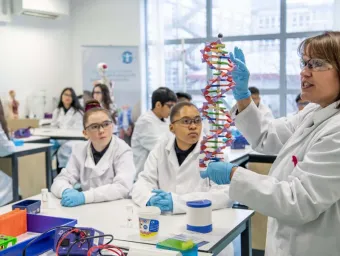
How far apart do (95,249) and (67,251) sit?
105mm

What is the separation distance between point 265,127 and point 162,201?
64cm

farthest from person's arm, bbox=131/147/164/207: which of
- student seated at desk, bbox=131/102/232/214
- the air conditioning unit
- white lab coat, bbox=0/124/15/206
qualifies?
the air conditioning unit

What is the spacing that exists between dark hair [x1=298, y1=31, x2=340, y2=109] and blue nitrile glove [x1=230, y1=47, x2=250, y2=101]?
386 mm

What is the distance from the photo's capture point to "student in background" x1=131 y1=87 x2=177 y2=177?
448 cm

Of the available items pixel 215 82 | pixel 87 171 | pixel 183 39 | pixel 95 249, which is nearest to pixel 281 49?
pixel 183 39

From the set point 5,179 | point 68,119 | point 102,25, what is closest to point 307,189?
point 5,179

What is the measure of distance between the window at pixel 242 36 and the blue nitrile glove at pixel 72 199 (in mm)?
4486

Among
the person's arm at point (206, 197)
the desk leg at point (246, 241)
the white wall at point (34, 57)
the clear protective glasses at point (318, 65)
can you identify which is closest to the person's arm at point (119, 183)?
the person's arm at point (206, 197)

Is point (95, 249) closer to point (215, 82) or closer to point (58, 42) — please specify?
point (215, 82)

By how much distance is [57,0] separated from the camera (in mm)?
7590

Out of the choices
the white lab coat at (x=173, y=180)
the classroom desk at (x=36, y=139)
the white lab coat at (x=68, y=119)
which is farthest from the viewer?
the white lab coat at (x=68, y=119)

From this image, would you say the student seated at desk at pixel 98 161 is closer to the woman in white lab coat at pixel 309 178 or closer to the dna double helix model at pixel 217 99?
the dna double helix model at pixel 217 99

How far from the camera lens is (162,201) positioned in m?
2.17

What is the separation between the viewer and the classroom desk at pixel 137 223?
1808 mm
